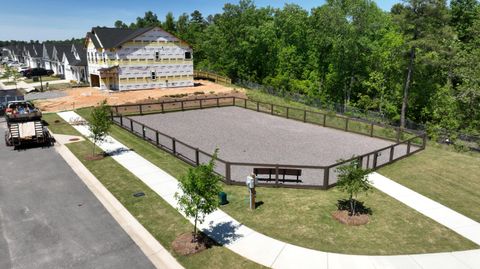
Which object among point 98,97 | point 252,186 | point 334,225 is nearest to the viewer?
point 334,225

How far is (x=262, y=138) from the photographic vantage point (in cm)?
2481

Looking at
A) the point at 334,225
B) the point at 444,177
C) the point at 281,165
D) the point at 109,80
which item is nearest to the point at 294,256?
the point at 334,225

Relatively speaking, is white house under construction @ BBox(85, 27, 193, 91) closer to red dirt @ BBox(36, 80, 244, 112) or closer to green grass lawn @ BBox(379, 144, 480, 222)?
red dirt @ BBox(36, 80, 244, 112)

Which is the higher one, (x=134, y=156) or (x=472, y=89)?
(x=472, y=89)

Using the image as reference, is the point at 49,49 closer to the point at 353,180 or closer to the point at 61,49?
the point at 61,49

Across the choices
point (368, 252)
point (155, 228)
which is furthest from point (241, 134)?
point (368, 252)

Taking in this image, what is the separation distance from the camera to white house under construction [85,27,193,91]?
152 feet

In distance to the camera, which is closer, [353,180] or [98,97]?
[353,180]

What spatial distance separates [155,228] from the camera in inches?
466

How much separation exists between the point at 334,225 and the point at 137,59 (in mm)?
41827

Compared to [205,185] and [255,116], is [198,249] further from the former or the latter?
[255,116]

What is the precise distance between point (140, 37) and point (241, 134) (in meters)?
28.7

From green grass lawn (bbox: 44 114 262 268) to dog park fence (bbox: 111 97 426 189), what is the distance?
2.96 meters

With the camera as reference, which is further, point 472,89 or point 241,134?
point 472,89
